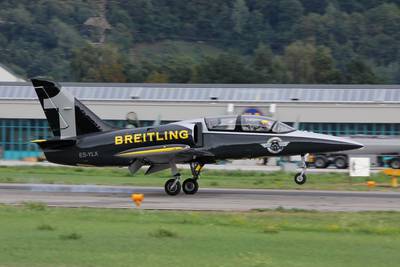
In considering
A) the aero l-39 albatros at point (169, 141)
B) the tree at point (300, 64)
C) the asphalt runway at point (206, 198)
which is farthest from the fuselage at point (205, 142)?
the tree at point (300, 64)

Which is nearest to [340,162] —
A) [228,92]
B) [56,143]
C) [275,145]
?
[228,92]

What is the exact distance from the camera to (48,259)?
1571 centimetres

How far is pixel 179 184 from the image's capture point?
29453 millimetres

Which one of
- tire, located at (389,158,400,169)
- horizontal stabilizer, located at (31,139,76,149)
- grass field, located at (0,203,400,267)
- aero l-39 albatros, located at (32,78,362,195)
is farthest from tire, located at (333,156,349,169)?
grass field, located at (0,203,400,267)

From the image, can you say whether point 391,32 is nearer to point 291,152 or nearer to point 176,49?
point 176,49

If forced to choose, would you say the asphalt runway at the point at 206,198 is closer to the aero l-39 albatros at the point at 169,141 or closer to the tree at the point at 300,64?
the aero l-39 albatros at the point at 169,141

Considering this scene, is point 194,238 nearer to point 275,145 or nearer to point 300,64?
point 275,145

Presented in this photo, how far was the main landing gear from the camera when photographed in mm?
29297

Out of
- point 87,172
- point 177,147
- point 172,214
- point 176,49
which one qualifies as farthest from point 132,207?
point 176,49

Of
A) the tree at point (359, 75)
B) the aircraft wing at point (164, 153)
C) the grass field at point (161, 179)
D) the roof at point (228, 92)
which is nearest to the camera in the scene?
the aircraft wing at point (164, 153)

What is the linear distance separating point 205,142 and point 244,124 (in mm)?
1451

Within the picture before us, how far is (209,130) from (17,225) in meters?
10.6

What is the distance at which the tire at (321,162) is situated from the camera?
63.3 metres

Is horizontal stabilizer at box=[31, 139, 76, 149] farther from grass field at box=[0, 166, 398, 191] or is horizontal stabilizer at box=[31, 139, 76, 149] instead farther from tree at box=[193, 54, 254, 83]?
tree at box=[193, 54, 254, 83]
